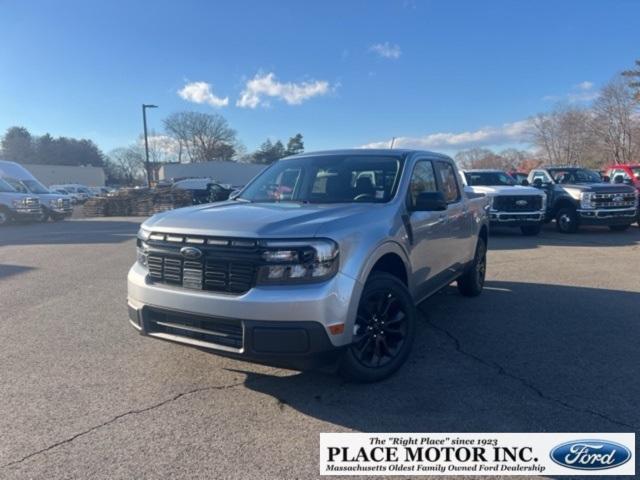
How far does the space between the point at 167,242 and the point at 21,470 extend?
1.63 metres

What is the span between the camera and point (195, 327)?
3.24 m

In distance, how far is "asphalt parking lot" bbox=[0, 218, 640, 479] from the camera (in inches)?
110

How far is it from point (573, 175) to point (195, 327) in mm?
15479

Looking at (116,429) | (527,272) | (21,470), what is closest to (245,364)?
(116,429)

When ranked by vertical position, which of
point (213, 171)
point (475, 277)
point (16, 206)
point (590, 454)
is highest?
point (213, 171)

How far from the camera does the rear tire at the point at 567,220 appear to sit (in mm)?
13867

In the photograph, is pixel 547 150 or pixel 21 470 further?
pixel 547 150

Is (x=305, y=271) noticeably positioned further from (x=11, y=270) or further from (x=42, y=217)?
(x=42, y=217)

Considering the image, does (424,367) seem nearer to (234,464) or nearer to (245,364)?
(245,364)

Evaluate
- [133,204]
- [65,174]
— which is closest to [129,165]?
[65,174]

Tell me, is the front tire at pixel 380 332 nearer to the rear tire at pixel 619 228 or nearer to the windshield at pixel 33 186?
the rear tire at pixel 619 228

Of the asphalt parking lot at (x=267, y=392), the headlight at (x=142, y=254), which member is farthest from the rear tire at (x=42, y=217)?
the headlight at (x=142, y=254)

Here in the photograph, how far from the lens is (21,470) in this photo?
103 inches

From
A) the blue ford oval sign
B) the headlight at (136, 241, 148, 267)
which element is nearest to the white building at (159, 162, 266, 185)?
the headlight at (136, 241, 148, 267)
